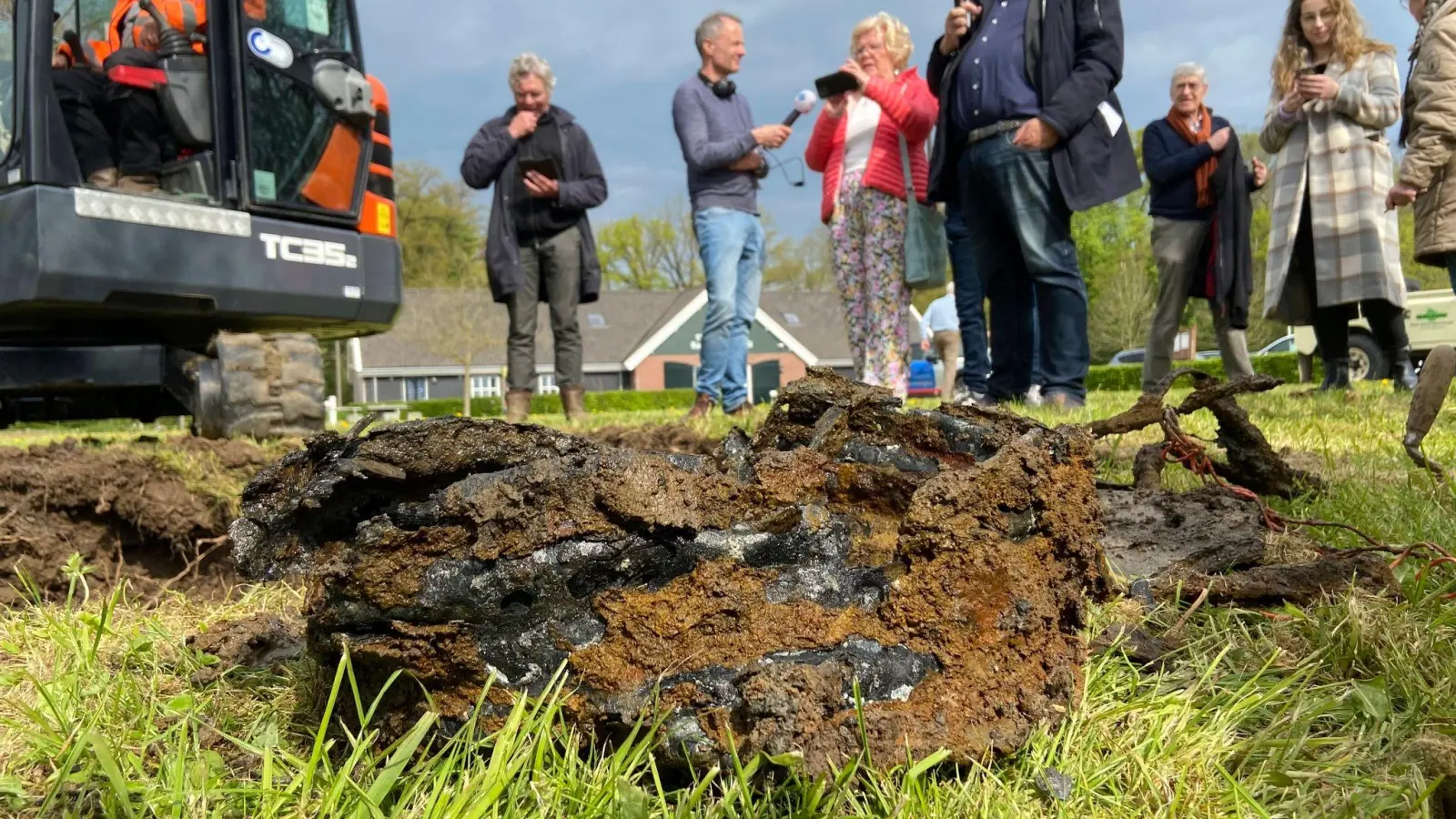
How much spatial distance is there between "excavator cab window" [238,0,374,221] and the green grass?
427cm

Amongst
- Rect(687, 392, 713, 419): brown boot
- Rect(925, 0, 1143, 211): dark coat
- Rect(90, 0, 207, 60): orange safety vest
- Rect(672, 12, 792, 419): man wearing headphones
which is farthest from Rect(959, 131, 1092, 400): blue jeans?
Rect(90, 0, 207, 60): orange safety vest

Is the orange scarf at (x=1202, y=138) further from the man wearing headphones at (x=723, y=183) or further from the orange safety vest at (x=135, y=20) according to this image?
the orange safety vest at (x=135, y=20)

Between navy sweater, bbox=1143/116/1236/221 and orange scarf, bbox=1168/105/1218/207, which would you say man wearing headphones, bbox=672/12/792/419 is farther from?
orange scarf, bbox=1168/105/1218/207

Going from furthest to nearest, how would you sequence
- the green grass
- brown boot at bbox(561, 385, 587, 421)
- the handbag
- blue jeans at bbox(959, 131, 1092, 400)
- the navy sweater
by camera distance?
brown boot at bbox(561, 385, 587, 421), the navy sweater, the handbag, blue jeans at bbox(959, 131, 1092, 400), the green grass

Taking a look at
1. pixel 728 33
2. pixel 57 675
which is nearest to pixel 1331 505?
pixel 57 675

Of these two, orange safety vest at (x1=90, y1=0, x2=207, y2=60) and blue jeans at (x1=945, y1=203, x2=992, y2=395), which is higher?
orange safety vest at (x1=90, y1=0, x2=207, y2=60)

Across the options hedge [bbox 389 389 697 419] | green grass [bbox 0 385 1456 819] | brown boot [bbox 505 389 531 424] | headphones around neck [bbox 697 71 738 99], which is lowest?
green grass [bbox 0 385 1456 819]

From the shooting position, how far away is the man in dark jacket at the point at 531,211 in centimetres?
682

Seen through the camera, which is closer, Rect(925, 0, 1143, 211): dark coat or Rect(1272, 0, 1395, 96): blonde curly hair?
Rect(925, 0, 1143, 211): dark coat

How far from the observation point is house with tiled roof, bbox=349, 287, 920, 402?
45469mm

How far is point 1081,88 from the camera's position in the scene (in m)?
4.58

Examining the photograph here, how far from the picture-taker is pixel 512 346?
6.93m

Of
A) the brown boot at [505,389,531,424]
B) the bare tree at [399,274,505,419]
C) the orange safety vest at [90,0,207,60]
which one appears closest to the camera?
the orange safety vest at [90,0,207,60]

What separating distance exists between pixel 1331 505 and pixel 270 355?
4823mm
